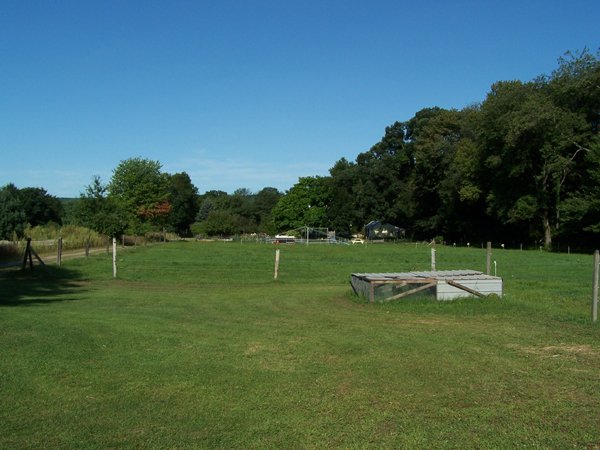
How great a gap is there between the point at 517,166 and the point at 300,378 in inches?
2367

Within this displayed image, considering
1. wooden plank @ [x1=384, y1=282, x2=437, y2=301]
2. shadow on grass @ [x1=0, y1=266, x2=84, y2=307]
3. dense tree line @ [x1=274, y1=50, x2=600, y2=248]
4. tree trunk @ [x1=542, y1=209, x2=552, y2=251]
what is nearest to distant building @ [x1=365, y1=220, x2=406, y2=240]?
dense tree line @ [x1=274, y1=50, x2=600, y2=248]

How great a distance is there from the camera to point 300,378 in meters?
7.14

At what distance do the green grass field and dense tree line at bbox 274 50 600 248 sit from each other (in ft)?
163

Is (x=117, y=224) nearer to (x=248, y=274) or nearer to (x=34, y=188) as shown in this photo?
(x=248, y=274)

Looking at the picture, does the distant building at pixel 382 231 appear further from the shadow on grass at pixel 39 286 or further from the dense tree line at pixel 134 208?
the shadow on grass at pixel 39 286

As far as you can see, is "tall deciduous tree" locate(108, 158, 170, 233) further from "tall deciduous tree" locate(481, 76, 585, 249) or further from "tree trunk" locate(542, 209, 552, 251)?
"tree trunk" locate(542, 209, 552, 251)

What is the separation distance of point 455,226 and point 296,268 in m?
59.5

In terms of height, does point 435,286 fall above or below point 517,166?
below

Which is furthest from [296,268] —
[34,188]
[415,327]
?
[34,188]

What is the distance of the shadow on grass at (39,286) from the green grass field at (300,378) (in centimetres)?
292

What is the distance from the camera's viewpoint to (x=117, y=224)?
60.0m

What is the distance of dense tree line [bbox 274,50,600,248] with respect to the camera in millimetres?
57938

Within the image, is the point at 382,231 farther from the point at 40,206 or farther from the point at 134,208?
the point at 40,206

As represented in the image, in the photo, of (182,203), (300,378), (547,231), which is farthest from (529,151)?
(182,203)
